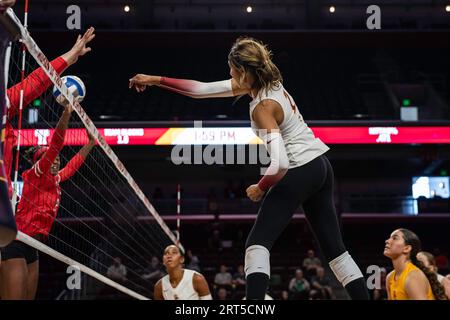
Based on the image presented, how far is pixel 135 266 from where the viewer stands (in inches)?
696

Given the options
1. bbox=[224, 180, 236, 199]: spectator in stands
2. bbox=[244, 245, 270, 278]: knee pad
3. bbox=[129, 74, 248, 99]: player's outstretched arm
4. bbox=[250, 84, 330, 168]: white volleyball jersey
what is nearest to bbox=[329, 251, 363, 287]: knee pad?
bbox=[244, 245, 270, 278]: knee pad

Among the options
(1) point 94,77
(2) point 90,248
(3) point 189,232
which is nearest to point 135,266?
(2) point 90,248

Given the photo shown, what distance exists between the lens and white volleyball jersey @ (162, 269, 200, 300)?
7.29 metres

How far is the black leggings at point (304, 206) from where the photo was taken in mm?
3781

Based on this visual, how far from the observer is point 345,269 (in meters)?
3.91

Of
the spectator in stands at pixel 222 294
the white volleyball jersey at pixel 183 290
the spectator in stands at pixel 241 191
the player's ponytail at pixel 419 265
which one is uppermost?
the spectator in stands at pixel 241 191

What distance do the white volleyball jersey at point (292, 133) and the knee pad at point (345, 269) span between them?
2.11ft

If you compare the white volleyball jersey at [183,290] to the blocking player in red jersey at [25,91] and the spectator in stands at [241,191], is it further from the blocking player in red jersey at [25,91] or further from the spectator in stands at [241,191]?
the spectator in stands at [241,191]

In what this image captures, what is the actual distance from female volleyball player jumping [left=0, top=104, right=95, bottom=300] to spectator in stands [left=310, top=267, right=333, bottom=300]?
10.1m

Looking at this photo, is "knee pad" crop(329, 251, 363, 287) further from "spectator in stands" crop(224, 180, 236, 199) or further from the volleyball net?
"spectator in stands" crop(224, 180, 236, 199)

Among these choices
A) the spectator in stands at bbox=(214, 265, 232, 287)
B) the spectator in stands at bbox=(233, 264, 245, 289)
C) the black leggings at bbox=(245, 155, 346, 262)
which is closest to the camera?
the black leggings at bbox=(245, 155, 346, 262)

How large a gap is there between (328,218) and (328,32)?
1912 centimetres

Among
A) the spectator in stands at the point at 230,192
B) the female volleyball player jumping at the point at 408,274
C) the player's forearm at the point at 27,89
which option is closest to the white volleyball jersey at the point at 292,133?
the female volleyball player jumping at the point at 408,274
